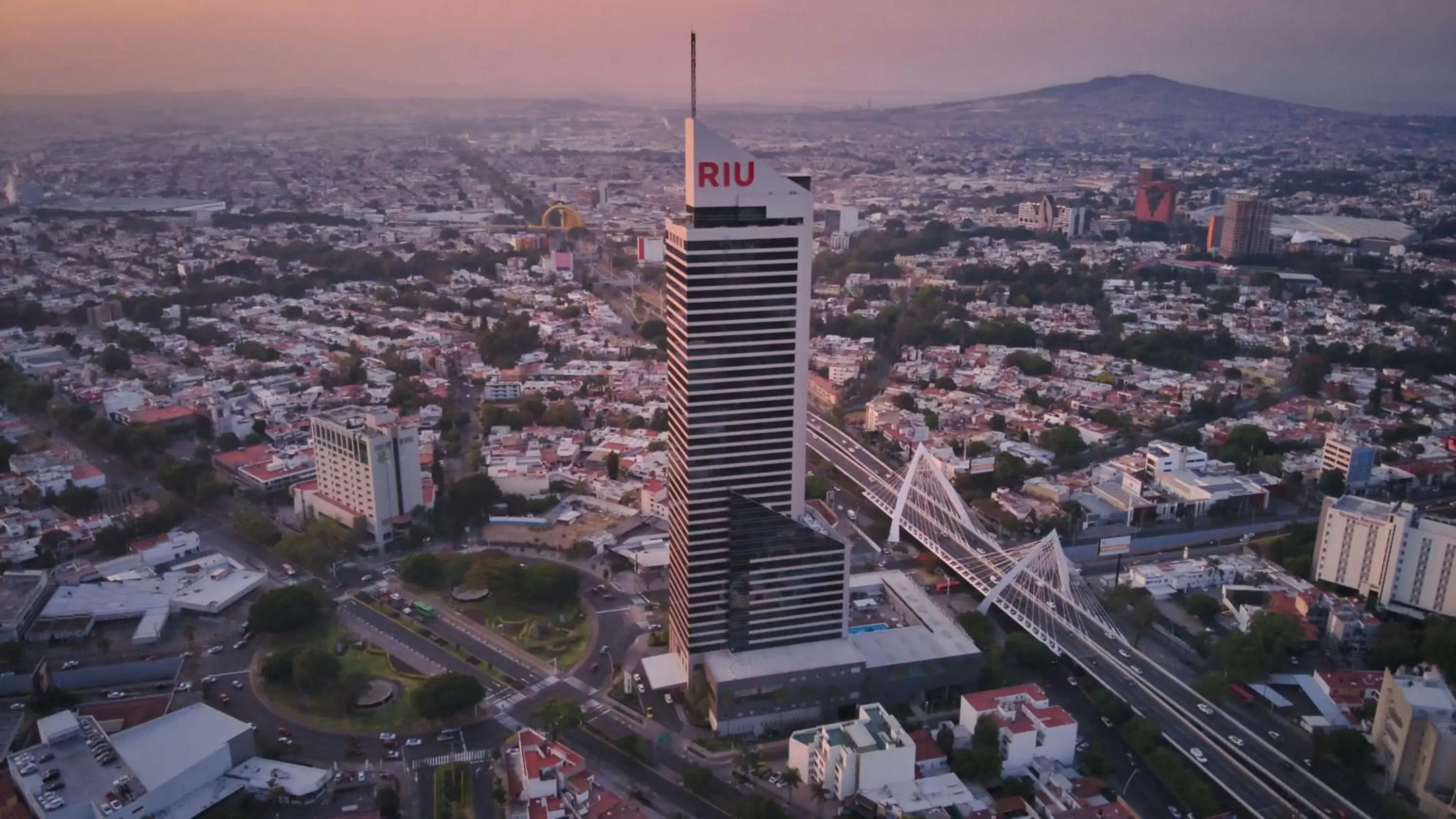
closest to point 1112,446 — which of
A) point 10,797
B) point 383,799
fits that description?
point 383,799

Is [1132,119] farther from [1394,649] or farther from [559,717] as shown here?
[559,717]

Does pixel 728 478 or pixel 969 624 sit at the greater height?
pixel 728 478

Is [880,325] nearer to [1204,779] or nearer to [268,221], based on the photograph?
[1204,779]

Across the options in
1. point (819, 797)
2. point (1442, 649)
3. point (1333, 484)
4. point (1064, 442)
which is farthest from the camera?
point (1064, 442)

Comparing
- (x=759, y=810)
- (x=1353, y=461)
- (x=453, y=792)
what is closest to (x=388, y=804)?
(x=453, y=792)

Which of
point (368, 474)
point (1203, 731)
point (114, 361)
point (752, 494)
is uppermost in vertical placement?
point (752, 494)

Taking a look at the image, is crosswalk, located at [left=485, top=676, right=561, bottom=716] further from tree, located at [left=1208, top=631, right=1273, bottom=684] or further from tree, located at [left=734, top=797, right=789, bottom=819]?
tree, located at [left=1208, top=631, right=1273, bottom=684]

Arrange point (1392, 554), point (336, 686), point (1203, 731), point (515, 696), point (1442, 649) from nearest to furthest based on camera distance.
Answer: point (1203, 731), point (336, 686), point (515, 696), point (1442, 649), point (1392, 554)

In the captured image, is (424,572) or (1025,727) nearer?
(1025,727)
